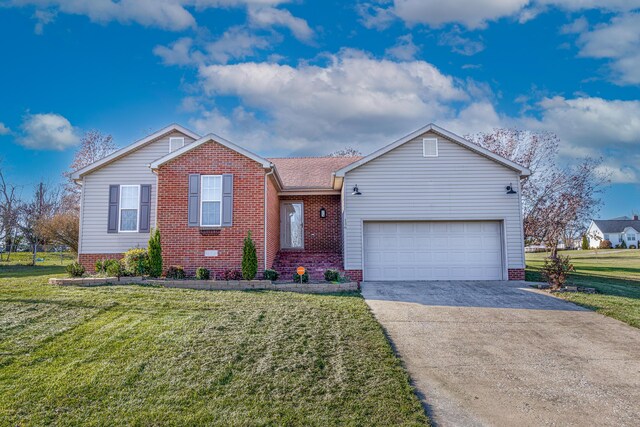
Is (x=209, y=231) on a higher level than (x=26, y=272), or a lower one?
higher

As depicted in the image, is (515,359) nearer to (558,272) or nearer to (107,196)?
(558,272)

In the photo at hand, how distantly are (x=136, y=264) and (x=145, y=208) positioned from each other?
3.36m

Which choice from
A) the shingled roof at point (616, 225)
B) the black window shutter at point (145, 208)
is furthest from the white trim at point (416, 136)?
the shingled roof at point (616, 225)

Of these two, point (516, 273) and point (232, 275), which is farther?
point (516, 273)

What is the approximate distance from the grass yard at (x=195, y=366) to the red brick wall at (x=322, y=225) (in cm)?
754

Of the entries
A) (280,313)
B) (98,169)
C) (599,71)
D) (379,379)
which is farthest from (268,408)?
(599,71)

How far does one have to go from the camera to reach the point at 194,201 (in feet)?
39.5

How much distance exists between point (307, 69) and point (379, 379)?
42.9ft

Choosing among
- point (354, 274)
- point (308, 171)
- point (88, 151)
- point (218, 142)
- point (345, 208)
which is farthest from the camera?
point (88, 151)

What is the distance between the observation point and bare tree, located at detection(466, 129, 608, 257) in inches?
820

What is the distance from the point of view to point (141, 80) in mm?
14320

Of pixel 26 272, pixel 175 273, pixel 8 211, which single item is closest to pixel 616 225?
pixel 175 273

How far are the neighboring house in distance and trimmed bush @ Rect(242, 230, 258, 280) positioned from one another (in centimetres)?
70

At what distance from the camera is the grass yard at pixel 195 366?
370 centimetres
